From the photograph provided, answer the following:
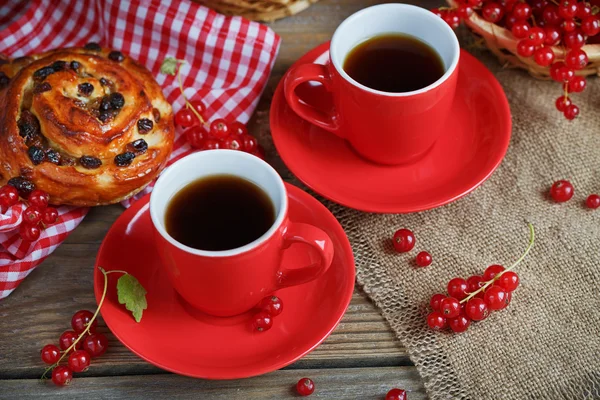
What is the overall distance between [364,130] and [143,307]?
59 cm

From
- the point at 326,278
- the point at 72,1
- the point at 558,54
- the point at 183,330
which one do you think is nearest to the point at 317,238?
the point at 326,278

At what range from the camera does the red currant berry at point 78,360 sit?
141 cm

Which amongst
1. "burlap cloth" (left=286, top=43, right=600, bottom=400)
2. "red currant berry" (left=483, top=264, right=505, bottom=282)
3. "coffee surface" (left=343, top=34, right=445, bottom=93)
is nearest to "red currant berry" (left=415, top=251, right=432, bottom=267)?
"burlap cloth" (left=286, top=43, right=600, bottom=400)

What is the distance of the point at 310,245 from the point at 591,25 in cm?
88

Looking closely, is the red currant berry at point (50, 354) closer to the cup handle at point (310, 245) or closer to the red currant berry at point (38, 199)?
the red currant berry at point (38, 199)

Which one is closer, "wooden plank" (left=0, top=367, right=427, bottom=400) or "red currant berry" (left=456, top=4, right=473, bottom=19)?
"wooden plank" (left=0, top=367, right=427, bottom=400)

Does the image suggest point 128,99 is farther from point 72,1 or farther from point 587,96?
point 587,96

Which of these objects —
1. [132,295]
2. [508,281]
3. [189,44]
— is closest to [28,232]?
[132,295]

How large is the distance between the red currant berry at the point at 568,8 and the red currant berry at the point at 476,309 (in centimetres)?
70

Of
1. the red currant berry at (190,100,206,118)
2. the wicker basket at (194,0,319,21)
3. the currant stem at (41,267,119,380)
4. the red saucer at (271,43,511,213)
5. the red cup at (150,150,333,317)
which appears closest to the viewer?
the red cup at (150,150,333,317)

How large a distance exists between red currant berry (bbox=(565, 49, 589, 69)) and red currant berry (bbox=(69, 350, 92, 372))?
1.24 m

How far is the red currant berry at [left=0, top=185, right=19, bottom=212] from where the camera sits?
4.94 feet

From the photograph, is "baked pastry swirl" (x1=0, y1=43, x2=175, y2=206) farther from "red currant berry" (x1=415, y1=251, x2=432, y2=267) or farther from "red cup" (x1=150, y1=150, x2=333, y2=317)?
"red currant berry" (x1=415, y1=251, x2=432, y2=267)

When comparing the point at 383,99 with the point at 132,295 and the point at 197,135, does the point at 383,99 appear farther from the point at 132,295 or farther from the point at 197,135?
the point at 132,295
